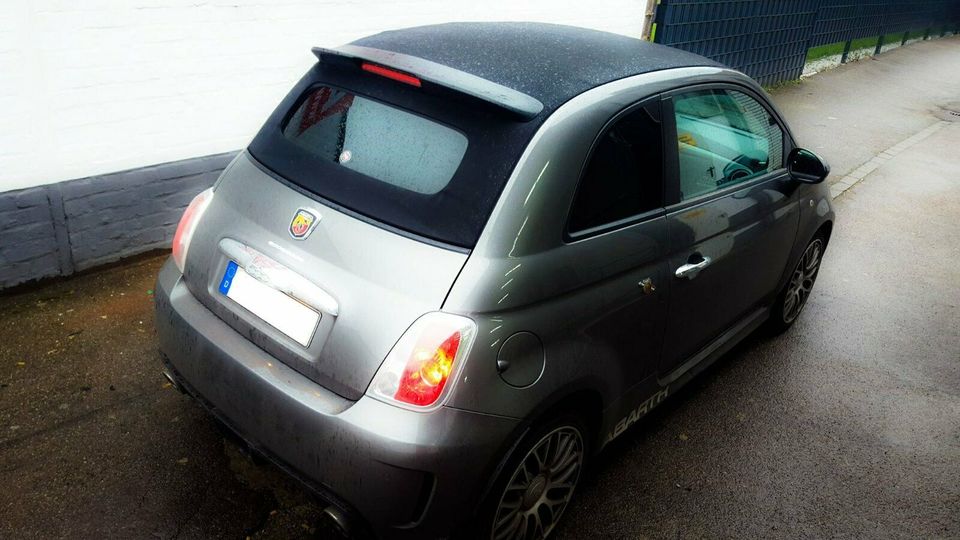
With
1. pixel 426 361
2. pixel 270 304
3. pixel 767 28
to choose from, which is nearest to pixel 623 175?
pixel 426 361

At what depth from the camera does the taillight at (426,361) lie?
2312 mm

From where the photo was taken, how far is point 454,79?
8.77 ft

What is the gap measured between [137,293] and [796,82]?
11.8 meters

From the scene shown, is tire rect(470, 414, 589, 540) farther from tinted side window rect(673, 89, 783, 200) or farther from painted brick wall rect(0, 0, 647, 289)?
painted brick wall rect(0, 0, 647, 289)

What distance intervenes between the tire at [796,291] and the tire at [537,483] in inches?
86.0

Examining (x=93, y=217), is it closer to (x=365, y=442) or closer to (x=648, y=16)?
(x=365, y=442)

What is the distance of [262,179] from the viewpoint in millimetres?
2865

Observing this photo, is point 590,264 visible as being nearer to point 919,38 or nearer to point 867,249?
point 867,249

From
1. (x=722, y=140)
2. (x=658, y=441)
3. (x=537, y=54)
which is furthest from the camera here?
(x=658, y=441)

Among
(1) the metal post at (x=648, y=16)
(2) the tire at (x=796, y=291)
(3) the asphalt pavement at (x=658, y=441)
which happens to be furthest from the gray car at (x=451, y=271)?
(1) the metal post at (x=648, y=16)

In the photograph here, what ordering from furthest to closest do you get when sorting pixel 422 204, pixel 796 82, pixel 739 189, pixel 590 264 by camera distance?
1. pixel 796 82
2. pixel 739 189
3. pixel 590 264
4. pixel 422 204

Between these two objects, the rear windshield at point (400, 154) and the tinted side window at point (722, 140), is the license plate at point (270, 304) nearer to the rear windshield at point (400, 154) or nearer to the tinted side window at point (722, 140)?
the rear windshield at point (400, 154)

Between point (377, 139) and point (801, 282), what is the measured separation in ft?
10.5

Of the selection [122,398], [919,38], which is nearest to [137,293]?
[122,398]
